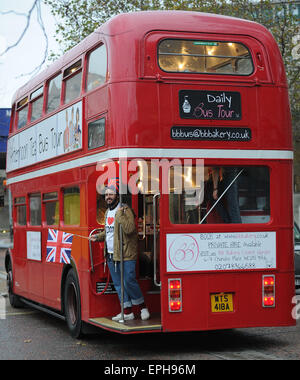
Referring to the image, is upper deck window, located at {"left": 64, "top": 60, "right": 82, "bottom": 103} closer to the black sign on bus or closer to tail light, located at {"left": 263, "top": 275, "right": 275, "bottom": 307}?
the black sign on bus

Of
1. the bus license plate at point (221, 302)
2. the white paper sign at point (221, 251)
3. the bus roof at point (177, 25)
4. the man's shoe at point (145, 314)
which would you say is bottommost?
the man's shoe at point (145, 314)

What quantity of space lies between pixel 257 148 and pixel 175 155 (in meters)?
1.06

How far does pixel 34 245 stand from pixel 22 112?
2771 millimetres

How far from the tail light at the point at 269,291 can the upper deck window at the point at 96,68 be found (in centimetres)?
323

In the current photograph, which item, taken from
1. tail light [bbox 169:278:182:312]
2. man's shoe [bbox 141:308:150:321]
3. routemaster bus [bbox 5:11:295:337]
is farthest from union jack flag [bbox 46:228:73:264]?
tail light [bbox 169:278:182:312]

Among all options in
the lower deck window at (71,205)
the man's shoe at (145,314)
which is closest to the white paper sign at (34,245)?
the lower deck window at (71,205)

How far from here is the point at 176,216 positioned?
29.5ft

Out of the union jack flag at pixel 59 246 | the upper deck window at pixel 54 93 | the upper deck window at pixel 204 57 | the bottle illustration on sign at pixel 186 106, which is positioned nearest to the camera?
the bottle illustration on sign at pixel 186 106

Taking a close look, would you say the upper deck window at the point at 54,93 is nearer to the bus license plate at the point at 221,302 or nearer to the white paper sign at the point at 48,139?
the white paper sign at the point at 48,139

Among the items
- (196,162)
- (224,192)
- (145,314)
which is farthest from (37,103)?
(145,314)

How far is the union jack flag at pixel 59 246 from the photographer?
10.8 meters

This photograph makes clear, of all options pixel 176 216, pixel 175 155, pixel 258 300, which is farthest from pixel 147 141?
pixel 258 300

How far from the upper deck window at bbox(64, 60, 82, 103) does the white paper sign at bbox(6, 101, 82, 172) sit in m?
0.20

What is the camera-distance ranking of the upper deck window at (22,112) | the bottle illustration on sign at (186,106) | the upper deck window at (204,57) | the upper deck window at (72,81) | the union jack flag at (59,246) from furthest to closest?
the upper deck window at (22,112)
the union jack flag at (59,246)
the upper deck window at (72,81)
the upper deck window at (204,57)
the bottle illustration on sign at (186,106)
